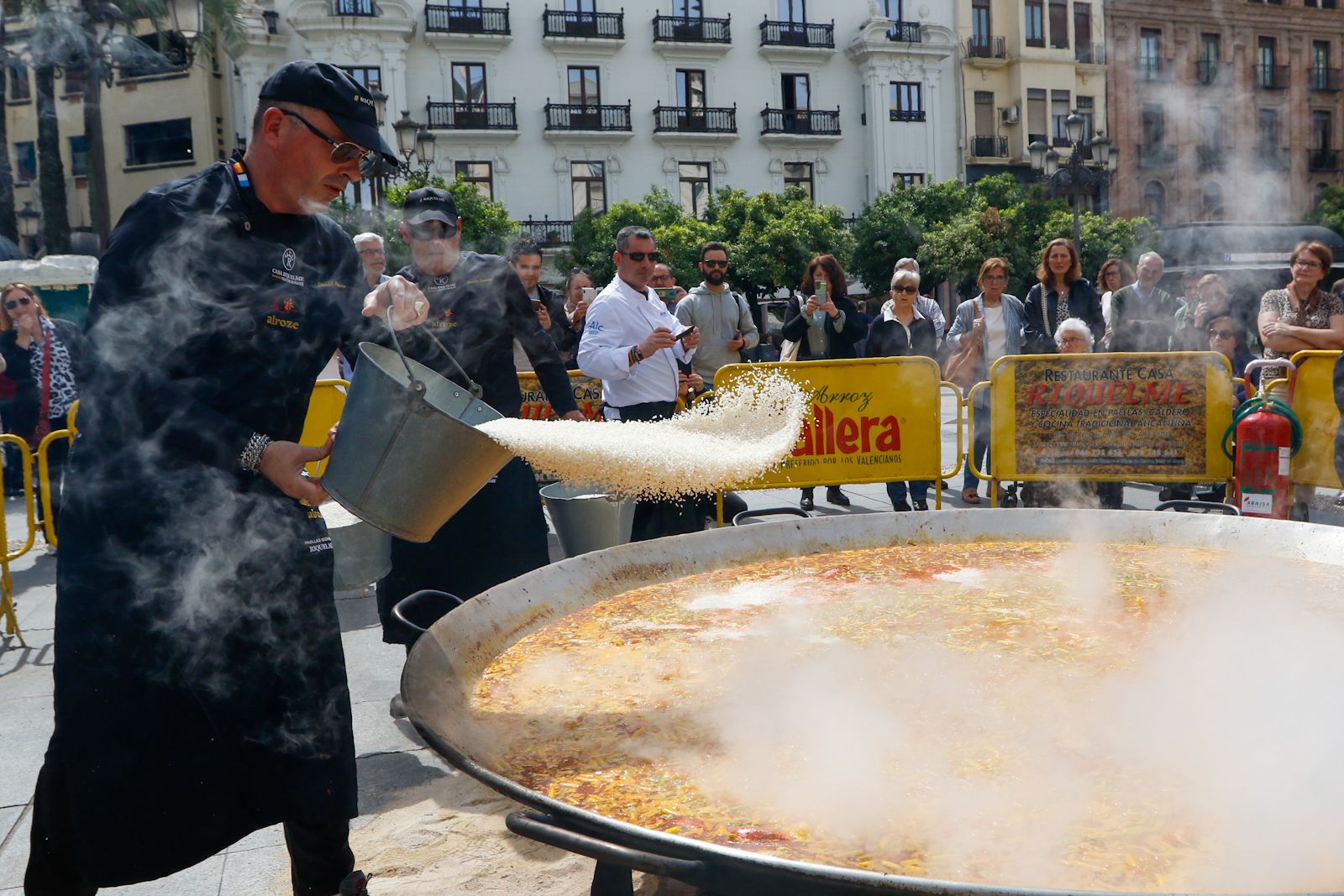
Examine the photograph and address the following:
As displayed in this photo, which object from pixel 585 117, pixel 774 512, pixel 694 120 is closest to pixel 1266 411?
pixel 774 512

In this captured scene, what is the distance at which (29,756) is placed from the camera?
379 cm

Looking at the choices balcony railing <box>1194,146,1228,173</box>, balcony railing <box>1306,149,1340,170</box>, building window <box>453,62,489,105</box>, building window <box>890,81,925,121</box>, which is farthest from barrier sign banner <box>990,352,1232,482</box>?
building window <box>890,81,925,121</box>

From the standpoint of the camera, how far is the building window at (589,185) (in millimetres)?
35531

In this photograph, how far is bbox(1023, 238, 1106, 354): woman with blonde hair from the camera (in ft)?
26.3

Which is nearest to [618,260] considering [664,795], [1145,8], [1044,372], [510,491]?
[510,491]

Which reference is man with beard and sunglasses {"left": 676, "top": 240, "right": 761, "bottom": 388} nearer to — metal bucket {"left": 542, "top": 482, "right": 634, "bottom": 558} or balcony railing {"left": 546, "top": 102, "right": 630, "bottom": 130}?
metal bucket {"left": 542, "top": 482, "right": 634, "bottom": 558}

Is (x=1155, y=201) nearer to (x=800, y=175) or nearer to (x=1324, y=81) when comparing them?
(x=800, y=175)

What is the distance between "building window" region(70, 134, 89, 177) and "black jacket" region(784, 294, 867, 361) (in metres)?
33.5

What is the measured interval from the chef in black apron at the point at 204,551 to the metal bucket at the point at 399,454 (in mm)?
98

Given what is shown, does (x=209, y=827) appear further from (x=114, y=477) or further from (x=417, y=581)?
(x=417, y=581)

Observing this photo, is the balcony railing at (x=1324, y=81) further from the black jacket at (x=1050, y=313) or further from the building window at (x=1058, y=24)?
the building window at (x=1058, y=24)

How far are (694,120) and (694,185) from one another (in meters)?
2.20

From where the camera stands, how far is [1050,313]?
26.6ft

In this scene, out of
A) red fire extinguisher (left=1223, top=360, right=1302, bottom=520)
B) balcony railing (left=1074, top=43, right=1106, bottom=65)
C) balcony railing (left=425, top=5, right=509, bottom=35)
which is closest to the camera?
red fire extinguisher (left=1223, top=360, right=1302, bottom=520)
